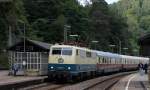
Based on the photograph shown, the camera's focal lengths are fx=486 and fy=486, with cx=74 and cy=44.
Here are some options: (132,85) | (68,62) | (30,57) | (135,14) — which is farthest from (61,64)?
(135,14)

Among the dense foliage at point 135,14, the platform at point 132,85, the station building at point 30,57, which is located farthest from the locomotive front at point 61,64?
the dense foliage at point 135,14

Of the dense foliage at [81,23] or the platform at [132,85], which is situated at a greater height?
the dense foliage at [81,23]

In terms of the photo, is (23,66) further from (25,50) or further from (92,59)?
(92,59)

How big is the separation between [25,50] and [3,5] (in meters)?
13.5

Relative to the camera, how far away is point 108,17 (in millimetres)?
160250

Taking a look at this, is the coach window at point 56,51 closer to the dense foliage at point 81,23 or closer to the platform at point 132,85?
the platform at point 132,85

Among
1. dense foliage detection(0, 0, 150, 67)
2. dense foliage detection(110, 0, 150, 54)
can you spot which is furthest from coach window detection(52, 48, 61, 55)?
dense foliage detection(110, 0, 150, 54)

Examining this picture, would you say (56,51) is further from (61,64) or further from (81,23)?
(81,23)

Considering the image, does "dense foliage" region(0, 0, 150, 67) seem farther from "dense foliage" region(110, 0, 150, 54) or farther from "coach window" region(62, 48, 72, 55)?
"coach window" region(62, 48, 72, 55)

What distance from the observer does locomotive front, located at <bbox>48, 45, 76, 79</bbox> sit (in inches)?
1550

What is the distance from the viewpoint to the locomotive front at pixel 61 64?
39375mm

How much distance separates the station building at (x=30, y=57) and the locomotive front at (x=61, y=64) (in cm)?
534

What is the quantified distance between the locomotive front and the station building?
5344 millimetres

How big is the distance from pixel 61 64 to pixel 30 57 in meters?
7.25
